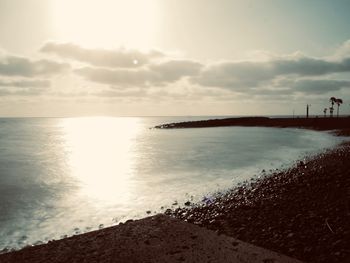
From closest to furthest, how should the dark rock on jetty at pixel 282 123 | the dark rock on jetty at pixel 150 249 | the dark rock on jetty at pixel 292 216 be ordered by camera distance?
the dark rock on jetty at pixel 150 249
the dark rock on jetty at pixel 292 216
the dark rock on jetty at pixel 282 123

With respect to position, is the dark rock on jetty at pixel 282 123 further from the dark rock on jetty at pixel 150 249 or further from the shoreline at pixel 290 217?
the dark rock on jetty at pixel 150 249

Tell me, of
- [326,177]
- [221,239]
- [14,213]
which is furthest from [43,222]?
[326,177]

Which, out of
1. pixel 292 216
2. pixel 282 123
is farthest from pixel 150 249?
pixel 282 123

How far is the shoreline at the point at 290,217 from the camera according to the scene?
1068 centimetres

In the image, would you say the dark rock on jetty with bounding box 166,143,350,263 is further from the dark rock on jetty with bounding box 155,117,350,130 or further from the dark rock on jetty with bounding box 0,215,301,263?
the dark rock on jetty with bounding box 155,117,350,130

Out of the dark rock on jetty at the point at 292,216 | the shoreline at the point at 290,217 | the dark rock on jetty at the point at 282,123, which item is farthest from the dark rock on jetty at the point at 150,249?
the dark rock on jetty at the point at 282,123

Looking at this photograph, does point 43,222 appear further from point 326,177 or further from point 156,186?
point 326,177

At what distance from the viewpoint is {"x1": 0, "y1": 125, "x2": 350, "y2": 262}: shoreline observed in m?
10.7

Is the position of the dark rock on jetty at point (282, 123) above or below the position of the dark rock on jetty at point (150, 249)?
above

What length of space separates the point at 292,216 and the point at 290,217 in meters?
0.13

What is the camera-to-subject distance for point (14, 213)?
762 inches

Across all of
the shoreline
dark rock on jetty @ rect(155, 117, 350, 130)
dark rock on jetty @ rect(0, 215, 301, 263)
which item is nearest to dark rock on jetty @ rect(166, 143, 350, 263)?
the shoreline

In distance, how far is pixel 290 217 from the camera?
44.5ft

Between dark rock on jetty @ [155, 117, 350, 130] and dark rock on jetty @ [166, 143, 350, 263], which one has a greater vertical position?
dark rock on jetty @ [155, 117, 350, 130]
